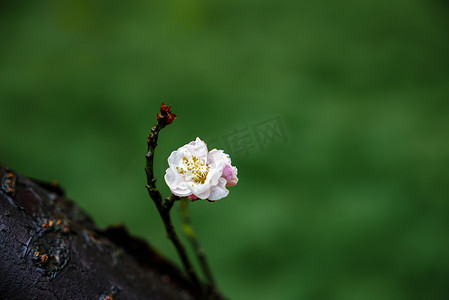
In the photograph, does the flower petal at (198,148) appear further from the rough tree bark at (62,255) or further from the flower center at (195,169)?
the rough tree bark at (62,255)

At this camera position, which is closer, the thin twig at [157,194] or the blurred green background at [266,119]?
the thin twig at [157,194]

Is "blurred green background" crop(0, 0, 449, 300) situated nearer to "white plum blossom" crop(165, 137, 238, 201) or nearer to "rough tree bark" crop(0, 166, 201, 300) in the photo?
"rough tree bark" crop(0, 166, 201, 300)

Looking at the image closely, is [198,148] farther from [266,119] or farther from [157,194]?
[266,119]

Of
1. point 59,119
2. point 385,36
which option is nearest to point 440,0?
point 385,36

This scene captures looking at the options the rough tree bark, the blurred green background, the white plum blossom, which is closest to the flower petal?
the white plum blossom

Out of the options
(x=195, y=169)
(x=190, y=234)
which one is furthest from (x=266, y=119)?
(x=195, y=169)

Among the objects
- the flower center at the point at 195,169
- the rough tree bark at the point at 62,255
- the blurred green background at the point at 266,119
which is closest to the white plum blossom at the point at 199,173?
the flower center at the point at 195,169
